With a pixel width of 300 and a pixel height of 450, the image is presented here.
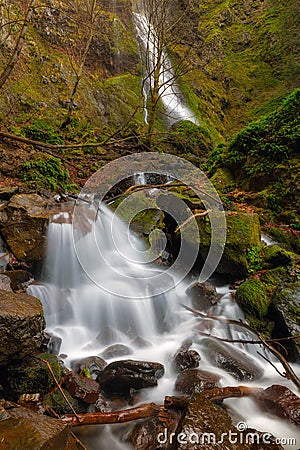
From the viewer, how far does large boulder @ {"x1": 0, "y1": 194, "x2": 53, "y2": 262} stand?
4.48m

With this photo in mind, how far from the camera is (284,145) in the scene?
743 cm

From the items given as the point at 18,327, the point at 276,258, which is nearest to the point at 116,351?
the point at 18,327

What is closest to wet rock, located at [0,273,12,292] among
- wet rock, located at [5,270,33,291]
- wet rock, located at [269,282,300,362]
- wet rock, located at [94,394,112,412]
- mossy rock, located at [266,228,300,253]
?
wet rock, located at [5,270,33,291]

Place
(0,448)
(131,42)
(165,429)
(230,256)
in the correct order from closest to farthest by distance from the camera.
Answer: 1. (0,448)
2. (165,429)
3. (230,256)
4. (131,42)

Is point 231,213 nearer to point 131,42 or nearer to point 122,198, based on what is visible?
point 122,198

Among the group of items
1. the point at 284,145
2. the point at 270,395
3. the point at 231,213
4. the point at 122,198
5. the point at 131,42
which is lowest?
the point at 270,395

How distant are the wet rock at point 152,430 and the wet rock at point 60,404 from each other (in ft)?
1.85

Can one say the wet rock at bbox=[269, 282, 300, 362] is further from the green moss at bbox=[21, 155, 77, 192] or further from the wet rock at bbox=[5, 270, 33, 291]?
the green moss at bbox=[21, 155, 77, 192]

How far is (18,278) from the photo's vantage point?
4.09 m

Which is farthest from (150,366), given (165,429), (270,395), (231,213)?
(231,213)

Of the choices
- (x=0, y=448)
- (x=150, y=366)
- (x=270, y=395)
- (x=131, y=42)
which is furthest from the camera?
(x=131, y=42)

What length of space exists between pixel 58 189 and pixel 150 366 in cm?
547

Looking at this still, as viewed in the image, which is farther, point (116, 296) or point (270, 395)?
point (116, 296)

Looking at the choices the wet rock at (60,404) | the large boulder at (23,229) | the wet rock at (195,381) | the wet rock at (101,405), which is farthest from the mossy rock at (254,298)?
the large boulder at (23,229)
